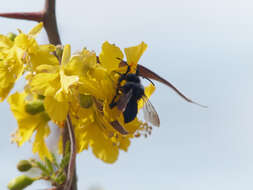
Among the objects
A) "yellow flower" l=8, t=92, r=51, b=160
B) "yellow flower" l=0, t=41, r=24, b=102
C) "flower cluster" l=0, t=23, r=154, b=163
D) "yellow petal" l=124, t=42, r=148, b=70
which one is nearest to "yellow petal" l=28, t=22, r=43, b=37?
"flower cluster" l=0, t=23, r=154, b=163

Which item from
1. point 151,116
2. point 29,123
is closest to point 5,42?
point 29,123

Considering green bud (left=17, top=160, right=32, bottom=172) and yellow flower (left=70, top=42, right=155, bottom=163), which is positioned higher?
yellow flower (left=70, top=42, right=155, bottom=163)

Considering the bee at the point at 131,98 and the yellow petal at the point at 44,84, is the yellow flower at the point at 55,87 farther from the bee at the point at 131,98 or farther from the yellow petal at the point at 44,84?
the bee at the point at 131,98

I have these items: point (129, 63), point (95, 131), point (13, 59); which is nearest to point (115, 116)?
point (95, 131)

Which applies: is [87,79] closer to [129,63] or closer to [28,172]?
[129,63]

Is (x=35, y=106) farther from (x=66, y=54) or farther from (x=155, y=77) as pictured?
(x=155, y=77)

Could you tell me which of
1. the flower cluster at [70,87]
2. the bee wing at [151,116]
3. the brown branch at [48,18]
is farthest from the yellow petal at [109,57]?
the bee wing at [151,116]

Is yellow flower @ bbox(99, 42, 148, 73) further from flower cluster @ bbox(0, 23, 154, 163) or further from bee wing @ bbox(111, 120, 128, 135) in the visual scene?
bee wing @ bbox(111, 120, 128, 135)
